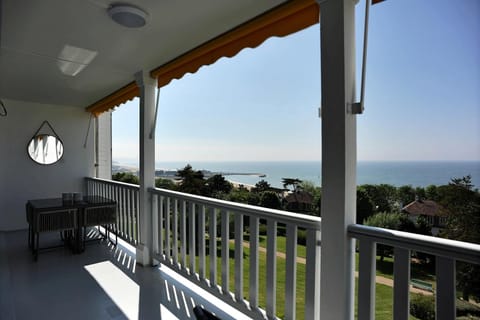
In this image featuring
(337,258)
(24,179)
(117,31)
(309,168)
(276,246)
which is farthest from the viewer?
(24,179)

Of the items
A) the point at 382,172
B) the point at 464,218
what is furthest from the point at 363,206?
the point at 464,218

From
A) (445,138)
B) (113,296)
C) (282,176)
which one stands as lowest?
(113,296)

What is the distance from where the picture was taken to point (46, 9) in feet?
6.05

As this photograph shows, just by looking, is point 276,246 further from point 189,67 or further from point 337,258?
point 189,67

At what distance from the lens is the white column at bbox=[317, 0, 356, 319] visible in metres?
1.38

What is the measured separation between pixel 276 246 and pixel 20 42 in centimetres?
270

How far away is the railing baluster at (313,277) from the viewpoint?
1587 mm

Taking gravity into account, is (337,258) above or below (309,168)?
below

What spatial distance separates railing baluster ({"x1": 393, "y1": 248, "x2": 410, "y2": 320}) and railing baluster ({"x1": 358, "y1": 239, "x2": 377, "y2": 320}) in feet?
0.35

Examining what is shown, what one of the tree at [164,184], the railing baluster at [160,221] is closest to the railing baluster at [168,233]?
the railing baluster at [160,221]

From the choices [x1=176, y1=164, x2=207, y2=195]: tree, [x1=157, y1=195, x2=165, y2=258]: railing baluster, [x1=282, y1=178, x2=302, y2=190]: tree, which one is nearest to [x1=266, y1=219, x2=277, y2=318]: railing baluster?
[x1=282, y1=178, x2=302, y2=190]: tree

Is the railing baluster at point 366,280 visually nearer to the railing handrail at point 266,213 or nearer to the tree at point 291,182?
the railing handrail at point 266,213

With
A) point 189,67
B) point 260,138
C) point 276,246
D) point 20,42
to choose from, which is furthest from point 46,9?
point 276,246

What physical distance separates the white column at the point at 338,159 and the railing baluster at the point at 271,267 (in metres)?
0.46
